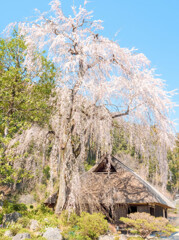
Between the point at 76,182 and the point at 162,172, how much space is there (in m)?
3.04

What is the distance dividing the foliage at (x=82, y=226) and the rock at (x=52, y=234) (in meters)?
0.44

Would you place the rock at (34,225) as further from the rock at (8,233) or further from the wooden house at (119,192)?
the wooden house at (119,192)

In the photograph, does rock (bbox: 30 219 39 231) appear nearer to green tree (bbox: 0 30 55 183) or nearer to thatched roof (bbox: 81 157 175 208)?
green tree (bbox: 0 30 55 183)

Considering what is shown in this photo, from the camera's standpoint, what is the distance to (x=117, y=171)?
43.8 ft

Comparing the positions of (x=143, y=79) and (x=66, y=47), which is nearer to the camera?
(x=143, y=79)

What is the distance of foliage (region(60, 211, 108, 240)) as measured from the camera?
829cm

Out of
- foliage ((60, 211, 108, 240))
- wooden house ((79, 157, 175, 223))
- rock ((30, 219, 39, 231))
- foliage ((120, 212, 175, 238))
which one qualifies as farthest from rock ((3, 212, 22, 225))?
foliage ((120, 212, 175, 238))

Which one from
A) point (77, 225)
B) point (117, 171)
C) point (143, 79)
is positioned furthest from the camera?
point (117, 171)

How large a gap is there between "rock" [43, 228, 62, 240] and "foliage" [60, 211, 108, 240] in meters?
0.44

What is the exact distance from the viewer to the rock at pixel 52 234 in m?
7.54

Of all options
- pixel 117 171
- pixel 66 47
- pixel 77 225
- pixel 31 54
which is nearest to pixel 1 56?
pixel 31 54

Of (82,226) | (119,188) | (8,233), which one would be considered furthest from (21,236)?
(119,188)

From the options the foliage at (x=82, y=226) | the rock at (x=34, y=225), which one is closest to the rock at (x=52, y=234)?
the foliage at (x=82, y=226)

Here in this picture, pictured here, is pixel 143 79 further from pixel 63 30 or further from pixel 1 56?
pixel 1 56
